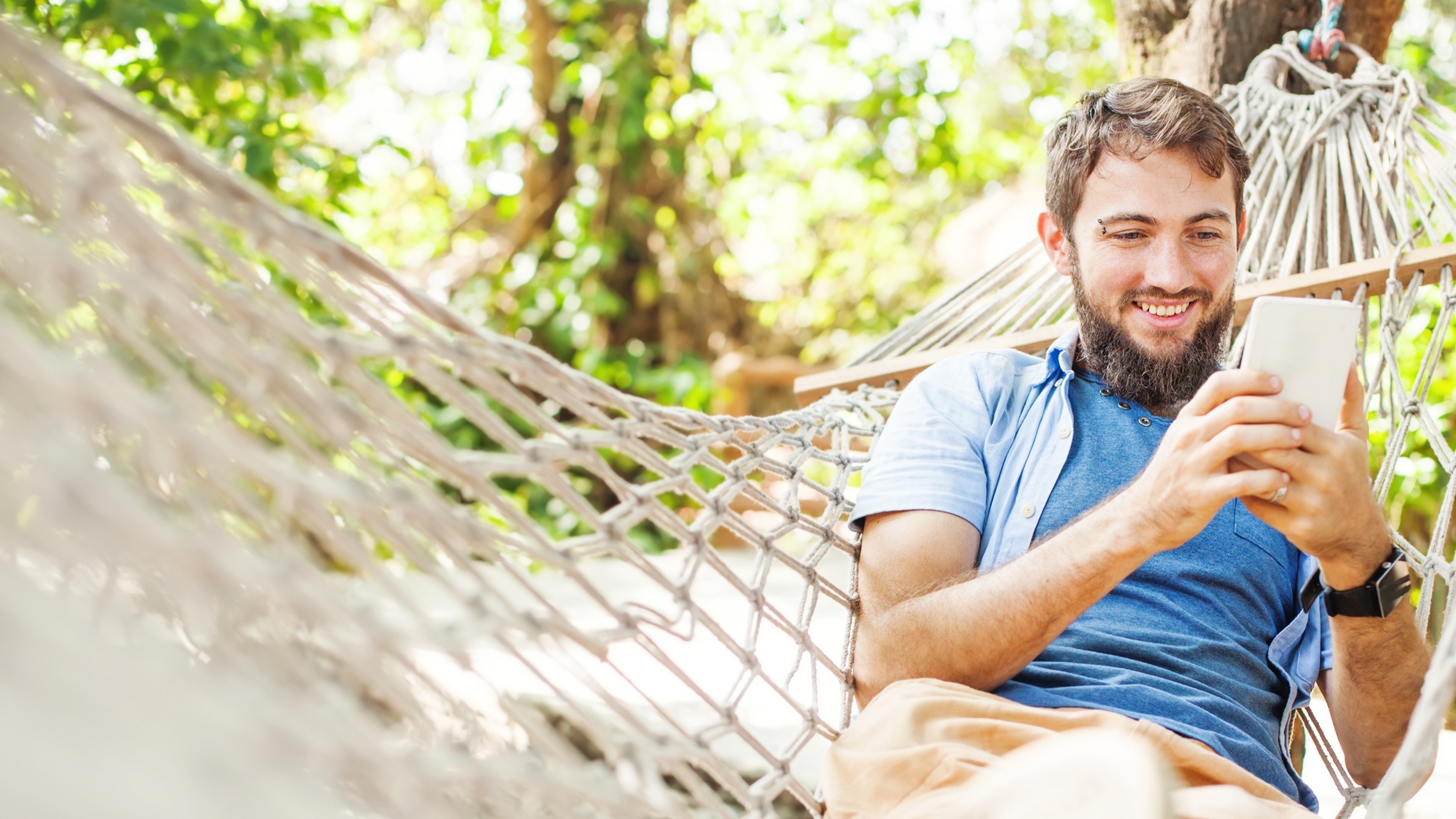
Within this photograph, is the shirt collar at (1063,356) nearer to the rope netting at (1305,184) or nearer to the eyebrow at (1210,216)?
the eyebrow at (1210,216)

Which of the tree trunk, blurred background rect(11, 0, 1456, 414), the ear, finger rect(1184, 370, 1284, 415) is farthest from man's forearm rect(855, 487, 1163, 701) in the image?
blurred background rect(11, 0, 1456, 414)

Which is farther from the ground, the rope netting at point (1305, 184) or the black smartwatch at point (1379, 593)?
the rope netting at point (1305, 184)

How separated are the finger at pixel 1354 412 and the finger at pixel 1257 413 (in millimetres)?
131

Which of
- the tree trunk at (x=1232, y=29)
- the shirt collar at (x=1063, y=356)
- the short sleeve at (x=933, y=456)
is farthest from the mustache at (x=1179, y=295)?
the tree trunk at (x=1232, y=29)

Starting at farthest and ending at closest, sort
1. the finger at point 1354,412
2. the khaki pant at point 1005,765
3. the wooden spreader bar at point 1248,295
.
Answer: the wooden spreader bar at point 1248,295 < the finger at point 1354,412 < the khaki pant at point 1005,765

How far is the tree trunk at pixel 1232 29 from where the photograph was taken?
189cm

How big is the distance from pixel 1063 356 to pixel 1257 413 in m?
0.42

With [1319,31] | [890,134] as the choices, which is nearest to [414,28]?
[890,134]

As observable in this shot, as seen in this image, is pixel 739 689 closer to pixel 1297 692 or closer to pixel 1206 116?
pixel 1297 692

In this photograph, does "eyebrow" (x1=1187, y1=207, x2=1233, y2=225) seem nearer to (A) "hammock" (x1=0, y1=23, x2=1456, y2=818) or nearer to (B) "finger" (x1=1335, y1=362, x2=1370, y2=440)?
(B) "finger" (x1=1335, y1=362, x2=1370, y2=440)

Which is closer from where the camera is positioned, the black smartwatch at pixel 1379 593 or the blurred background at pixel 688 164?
the black smartwatch at pixel 1379 593

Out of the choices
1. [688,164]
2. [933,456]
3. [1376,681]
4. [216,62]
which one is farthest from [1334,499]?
[688,164]

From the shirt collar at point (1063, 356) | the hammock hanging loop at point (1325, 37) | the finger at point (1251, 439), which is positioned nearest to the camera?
the finger at point (1251, 439)

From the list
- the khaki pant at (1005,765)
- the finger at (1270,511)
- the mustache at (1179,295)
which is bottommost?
the khaki pant at (1005,765)
